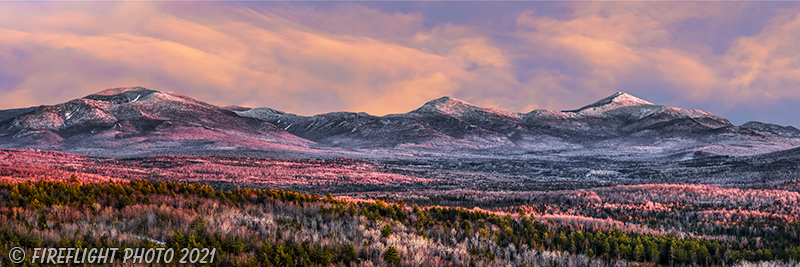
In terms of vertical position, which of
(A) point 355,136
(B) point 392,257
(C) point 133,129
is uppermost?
(A) point 355,136

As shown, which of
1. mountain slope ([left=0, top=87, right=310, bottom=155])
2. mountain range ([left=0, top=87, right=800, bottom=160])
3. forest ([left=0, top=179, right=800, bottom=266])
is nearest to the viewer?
forest ([left=0, top=179, right=800, bottom=266])

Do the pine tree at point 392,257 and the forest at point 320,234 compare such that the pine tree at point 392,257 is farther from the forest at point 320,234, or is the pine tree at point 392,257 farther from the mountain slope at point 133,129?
the mountain slope at point 133,129

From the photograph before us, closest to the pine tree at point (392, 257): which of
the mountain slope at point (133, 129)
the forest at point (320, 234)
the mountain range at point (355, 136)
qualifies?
the forest at point (320, 234)

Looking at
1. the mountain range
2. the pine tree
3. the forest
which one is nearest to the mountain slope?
the mountain range

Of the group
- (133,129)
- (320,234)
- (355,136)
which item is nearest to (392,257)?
(320,234)

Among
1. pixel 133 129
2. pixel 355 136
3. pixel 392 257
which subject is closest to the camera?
pixel 392 257

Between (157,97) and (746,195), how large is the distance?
661 ft

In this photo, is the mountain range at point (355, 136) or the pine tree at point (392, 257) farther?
the mountain range at point (355, 136)

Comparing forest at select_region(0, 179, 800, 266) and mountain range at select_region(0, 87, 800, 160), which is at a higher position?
mountain range at select_region(0, 87, 800, 160)

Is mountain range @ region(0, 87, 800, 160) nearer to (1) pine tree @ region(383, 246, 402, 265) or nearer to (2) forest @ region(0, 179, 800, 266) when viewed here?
(2) forest @ region(0, 179, 800, 266)

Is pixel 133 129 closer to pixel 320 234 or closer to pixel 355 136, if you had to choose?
pixel 355 136

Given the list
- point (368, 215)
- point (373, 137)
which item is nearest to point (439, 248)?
point (368, 215)

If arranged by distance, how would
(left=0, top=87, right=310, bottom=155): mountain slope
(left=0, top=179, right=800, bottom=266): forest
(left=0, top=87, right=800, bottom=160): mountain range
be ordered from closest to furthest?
(left=0, top=179, right=800, bottom=266): forest
(left=0, top=87, right=800, bottom=160): mountain range
(left=0, top=87, right=310, bottom=155): mountain slope

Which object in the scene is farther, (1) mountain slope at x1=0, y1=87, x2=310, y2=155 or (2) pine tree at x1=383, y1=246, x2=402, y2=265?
(1) mountain slope at x1=0, y1=87, x2=310, y2=155
